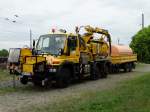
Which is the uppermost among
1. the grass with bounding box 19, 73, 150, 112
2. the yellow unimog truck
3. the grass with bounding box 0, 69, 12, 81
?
the yellow unimog truck

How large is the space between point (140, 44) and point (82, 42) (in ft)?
117

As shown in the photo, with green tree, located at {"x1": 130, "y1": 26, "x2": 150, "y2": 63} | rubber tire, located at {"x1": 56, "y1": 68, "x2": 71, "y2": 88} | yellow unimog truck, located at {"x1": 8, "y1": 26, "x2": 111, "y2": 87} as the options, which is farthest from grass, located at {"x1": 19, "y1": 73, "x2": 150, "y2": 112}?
green tree, located at {"x1": 130, "y1": 26, "x2": 150, "y2": 63}

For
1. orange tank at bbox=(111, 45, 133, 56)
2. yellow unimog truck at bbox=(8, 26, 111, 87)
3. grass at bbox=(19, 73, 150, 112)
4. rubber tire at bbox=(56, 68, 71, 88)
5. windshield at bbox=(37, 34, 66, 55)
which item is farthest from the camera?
orange tank at bbox=(111, 45, 133, 56)

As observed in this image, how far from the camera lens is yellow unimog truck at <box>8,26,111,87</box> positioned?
21.0 m

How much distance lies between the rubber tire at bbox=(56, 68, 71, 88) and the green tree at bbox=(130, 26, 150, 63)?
37.3 metres

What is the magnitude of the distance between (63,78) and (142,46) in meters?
38.9

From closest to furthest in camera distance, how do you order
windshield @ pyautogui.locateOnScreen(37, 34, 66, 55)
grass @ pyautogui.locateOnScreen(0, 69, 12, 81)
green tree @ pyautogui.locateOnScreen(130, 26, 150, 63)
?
1. windshield @ pyautogui.locateOnScreen(37, 34, 66, 55)
2. grass @ pyautogui.locateOnScreen(0, 69, 12, 81)
3. green tree @ pyautogui.locateOnScreen(130, 26, 150, 63)

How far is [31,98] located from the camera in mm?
18016

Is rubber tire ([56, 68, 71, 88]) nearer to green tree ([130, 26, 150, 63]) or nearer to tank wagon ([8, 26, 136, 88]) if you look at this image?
tank wagon ([8, 26, 136, 88])

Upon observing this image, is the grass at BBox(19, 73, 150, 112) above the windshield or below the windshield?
below

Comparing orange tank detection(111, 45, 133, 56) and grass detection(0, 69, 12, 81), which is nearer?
grass detection(0, 69, 12, 81)

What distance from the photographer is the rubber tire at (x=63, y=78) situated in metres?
21.7

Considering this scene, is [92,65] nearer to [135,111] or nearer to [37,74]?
[37,74]

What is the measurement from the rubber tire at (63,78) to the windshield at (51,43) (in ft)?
3.34
